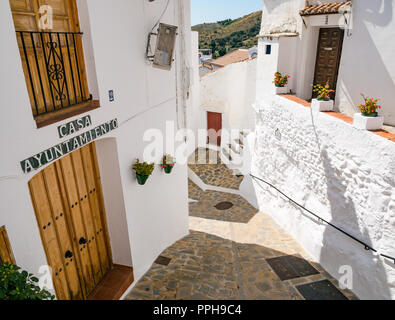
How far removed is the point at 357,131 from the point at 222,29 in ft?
225

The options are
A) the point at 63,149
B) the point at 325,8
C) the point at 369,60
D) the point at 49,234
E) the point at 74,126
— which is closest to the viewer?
the point at 63,149

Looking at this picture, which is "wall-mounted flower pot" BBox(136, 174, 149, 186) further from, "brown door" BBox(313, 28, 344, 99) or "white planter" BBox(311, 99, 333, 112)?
"brown door" BBox(313, 28, 344, 99)

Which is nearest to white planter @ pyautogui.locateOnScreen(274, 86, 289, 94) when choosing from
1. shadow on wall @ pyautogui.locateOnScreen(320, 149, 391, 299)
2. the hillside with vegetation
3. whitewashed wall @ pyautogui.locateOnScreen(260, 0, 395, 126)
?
whitewashed wall @ pyautogui.locateOnScreen(260, 0, 395, 126)

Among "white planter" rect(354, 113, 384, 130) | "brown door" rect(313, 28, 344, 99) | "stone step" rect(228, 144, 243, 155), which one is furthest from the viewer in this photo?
"stone step" rect(228, 144, 243, 155)

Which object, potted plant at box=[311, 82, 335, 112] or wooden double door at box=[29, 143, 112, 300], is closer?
wooden double door at box=[29, 143, 112, 300]

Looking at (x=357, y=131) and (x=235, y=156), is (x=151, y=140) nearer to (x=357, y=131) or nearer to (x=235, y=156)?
(x=357, y=131)

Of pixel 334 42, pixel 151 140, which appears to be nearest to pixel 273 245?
pixel 151 140

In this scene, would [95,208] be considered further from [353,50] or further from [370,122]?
[353,50]

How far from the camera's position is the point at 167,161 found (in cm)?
724

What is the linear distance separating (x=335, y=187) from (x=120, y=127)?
5.16 m

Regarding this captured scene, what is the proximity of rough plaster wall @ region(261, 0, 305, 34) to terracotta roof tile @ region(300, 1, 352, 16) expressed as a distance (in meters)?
0.48

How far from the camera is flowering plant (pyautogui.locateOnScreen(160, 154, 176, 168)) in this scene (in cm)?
712

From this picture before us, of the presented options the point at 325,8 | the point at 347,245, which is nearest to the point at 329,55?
the point at 325,8

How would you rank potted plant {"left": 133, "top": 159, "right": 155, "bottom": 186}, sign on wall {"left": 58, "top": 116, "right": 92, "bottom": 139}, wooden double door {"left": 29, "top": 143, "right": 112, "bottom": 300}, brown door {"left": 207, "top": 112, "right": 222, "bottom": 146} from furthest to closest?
1. brown door {"left": 207, "top": 112, "right": 222, "bottom": 146}
2. potted plant {"left": 133, "top": 159, "right": 155, "bottom": 186}
3. wooden double door {"left": 29, "top": 143, "right": 112, "bottom": 300}
4. sign on wall {"left": 58, "top": 116, "right": 92, "bottom": 139}
